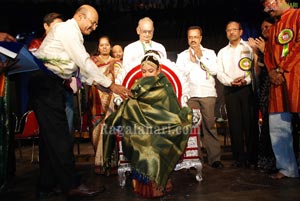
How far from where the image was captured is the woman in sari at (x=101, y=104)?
420 cm

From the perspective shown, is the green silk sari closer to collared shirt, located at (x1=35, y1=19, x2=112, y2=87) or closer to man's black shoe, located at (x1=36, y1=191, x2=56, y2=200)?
collared shirt, located at (x1=35, y1=19, x2=112, y2=87)

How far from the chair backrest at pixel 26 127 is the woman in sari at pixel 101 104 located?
39.6 inches

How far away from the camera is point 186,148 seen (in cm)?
360

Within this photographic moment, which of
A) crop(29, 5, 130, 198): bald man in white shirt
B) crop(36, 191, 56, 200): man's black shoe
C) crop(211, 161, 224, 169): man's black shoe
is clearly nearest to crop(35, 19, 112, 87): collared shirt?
crop(29, 5, 130, 198): bald man in white shirt

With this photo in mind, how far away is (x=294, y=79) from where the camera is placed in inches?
138

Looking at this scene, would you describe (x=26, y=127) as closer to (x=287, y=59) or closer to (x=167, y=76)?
(x=167, y=76)

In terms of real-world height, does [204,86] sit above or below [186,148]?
above

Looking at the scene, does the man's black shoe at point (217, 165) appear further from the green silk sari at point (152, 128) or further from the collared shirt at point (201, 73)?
the green silk sari at point (152, 128)

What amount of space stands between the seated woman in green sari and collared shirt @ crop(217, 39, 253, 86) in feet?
3.59

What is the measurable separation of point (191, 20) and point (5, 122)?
15.2 feet

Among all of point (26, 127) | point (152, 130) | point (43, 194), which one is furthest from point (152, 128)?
point (26, 127)

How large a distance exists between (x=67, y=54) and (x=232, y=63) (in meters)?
2.11

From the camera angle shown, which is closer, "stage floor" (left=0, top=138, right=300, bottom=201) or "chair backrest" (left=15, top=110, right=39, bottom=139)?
"stage floor" (left=0, top=138, right=300, bottom=201)

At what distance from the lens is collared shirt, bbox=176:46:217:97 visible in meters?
4.31
